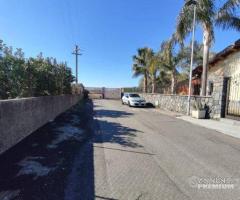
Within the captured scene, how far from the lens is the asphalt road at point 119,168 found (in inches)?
149

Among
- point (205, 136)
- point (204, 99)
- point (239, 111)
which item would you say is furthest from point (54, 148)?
point (204, 99)

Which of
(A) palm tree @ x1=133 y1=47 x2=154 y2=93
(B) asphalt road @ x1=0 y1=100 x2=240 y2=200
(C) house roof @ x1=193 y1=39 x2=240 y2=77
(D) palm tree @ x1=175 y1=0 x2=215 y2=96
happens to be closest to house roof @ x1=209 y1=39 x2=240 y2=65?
(C) house roof @ x1=193 y1=39 x2=240 y2=77

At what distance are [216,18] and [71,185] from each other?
16774 mm

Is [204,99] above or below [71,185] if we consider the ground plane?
above

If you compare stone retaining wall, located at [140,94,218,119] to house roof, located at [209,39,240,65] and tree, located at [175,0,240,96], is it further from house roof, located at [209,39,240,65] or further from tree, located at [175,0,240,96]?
house roof, located at [209,39,240,65]

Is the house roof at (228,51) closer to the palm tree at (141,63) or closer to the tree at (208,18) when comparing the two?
the tree at (208,18)

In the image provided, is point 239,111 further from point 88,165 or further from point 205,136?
point 88,165

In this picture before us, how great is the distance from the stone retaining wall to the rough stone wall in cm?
983

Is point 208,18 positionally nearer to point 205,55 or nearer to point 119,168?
point 205,55

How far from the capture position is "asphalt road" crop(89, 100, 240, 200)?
12.6 feet

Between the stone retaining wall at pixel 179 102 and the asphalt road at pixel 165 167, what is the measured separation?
17.4 ft

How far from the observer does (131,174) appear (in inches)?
180

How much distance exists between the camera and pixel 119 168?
4922 mm

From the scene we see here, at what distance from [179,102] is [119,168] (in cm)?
1406
